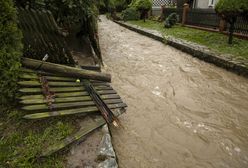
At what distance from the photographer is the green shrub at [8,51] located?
256 centimetres

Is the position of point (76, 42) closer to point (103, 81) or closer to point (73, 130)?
point (103, 81)

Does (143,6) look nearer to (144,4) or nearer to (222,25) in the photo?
(144,4)

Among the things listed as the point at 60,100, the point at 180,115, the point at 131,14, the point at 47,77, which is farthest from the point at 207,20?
the point at 60,100

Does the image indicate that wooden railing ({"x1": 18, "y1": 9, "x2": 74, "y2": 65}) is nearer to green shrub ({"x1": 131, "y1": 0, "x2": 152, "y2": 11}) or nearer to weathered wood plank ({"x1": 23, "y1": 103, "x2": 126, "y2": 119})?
weathered wood plank ({"x1": 23, "y1": 103, "x2": 126, "y2": 119})

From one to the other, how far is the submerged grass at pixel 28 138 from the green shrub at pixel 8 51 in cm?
30

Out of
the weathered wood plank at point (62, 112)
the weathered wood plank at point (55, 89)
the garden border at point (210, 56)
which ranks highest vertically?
the weathered wood plank at point (55, 89)

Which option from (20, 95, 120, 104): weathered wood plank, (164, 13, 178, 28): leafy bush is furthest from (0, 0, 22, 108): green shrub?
(164, 13, 178, 28): leafy bush

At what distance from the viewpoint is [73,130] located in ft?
8.54

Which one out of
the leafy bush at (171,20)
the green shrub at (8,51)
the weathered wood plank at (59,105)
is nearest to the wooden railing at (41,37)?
the green shrub at (8,51)

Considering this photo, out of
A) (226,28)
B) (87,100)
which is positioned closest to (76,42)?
(87,100)

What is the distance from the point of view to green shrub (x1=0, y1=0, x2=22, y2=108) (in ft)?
8.39

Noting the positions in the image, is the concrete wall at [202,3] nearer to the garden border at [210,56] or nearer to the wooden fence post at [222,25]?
the wooden fence post at [222,25]

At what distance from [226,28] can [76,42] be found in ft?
23.9

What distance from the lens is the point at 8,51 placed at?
266 cm
